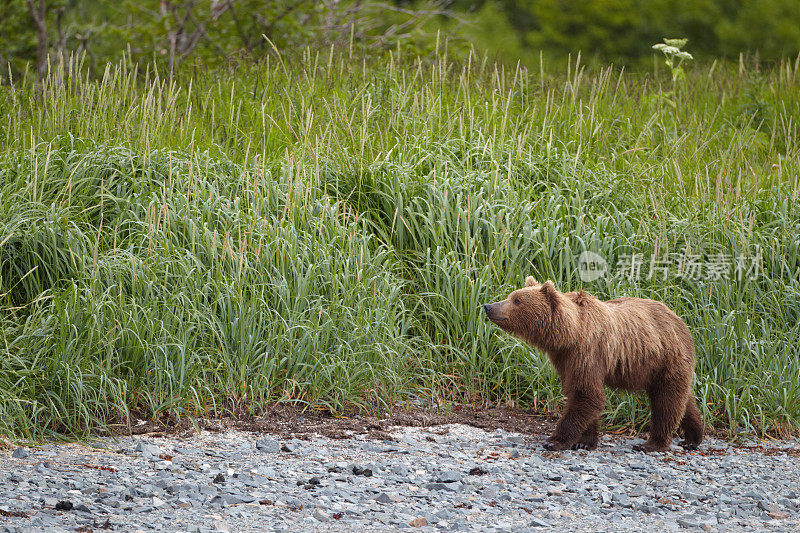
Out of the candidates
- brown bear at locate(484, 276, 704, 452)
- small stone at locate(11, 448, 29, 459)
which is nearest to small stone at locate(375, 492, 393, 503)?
brown bear at locate(484, 276, 704, 452)

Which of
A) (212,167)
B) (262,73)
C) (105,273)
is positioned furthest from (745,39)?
(105,273)

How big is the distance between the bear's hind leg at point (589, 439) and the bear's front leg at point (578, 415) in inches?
4.3

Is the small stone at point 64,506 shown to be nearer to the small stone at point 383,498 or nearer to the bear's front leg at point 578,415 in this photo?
the small stone at point 383,498

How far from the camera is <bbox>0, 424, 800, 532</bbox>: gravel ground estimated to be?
321 centimetres

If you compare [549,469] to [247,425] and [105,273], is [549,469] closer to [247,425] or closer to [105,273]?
[247,425]

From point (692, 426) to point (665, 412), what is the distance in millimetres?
334

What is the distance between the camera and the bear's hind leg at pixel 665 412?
4.41 meters

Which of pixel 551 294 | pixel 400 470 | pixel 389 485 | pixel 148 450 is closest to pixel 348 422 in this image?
pixel 400 470

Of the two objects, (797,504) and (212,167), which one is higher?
(212,167)

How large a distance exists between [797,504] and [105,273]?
3831 millimetres

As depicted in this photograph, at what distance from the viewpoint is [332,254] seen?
536cm

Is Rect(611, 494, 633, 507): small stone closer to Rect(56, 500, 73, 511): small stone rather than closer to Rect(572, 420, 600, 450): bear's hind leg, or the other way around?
Rect(572, 420, 600, 450): bear's hind leg

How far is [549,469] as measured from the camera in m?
4.05

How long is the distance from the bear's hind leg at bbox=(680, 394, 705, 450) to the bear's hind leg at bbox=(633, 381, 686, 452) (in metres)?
0.20
